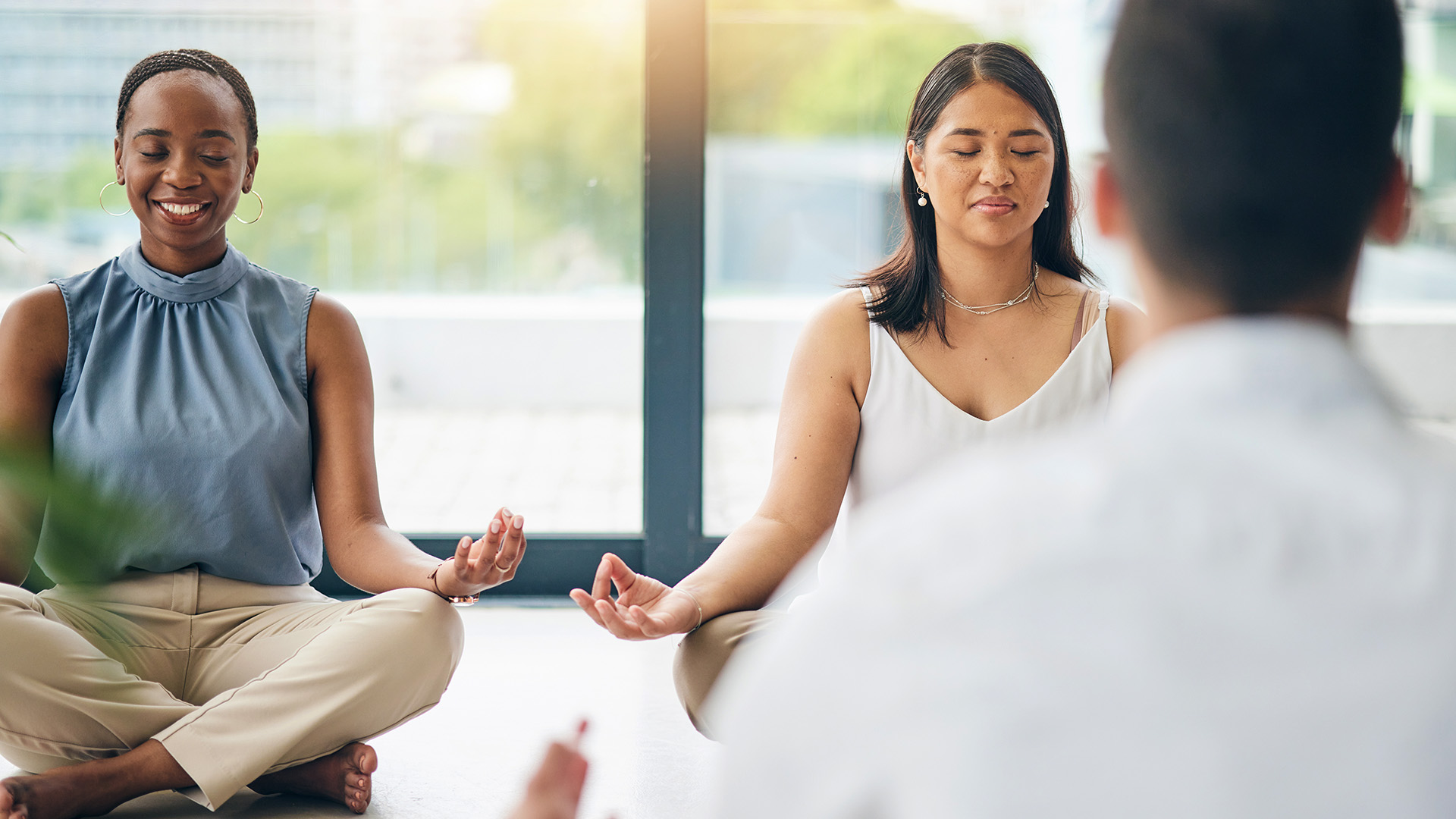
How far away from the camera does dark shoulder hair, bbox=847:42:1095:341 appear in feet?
A: 6.27

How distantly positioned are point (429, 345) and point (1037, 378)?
6.02 feet

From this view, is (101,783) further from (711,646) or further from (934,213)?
(934,213)

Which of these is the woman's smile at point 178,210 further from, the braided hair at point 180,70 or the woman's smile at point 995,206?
the woman's smile at point 995,206

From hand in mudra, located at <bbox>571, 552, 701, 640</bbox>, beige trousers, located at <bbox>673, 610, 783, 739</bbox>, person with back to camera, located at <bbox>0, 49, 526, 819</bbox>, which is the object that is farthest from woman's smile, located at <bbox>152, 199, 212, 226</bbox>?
beige trousers, located at <bbox>673, 610, 783, 739</bbox>

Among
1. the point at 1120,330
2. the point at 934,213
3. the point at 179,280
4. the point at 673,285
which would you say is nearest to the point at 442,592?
the point at 179,280

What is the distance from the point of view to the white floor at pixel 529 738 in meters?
1.93

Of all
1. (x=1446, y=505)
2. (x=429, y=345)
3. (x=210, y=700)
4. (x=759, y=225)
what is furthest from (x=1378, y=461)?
(x=429, y=345)

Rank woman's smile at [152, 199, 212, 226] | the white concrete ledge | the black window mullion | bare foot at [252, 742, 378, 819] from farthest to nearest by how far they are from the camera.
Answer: the white concrete ledge → the black window mullion → woman's smile at [152, 199, 212, 226] → bare foot at [252, 742, 378, 819]

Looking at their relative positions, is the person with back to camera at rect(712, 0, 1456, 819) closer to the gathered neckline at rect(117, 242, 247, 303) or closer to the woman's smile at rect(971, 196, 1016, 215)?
the woman's smile at rect(971, 196, 1016, 215)

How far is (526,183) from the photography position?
3.23 metres

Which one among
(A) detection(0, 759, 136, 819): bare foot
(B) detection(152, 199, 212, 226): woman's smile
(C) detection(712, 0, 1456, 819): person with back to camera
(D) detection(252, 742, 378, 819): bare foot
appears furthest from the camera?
(B) detection(152, 199, 212, 226): woman's smile

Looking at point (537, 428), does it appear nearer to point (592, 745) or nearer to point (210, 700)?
point (592, 745)

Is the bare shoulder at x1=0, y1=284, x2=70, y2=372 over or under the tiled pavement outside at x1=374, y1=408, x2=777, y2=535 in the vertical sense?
over

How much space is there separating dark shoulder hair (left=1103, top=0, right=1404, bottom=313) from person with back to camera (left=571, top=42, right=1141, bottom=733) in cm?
122
